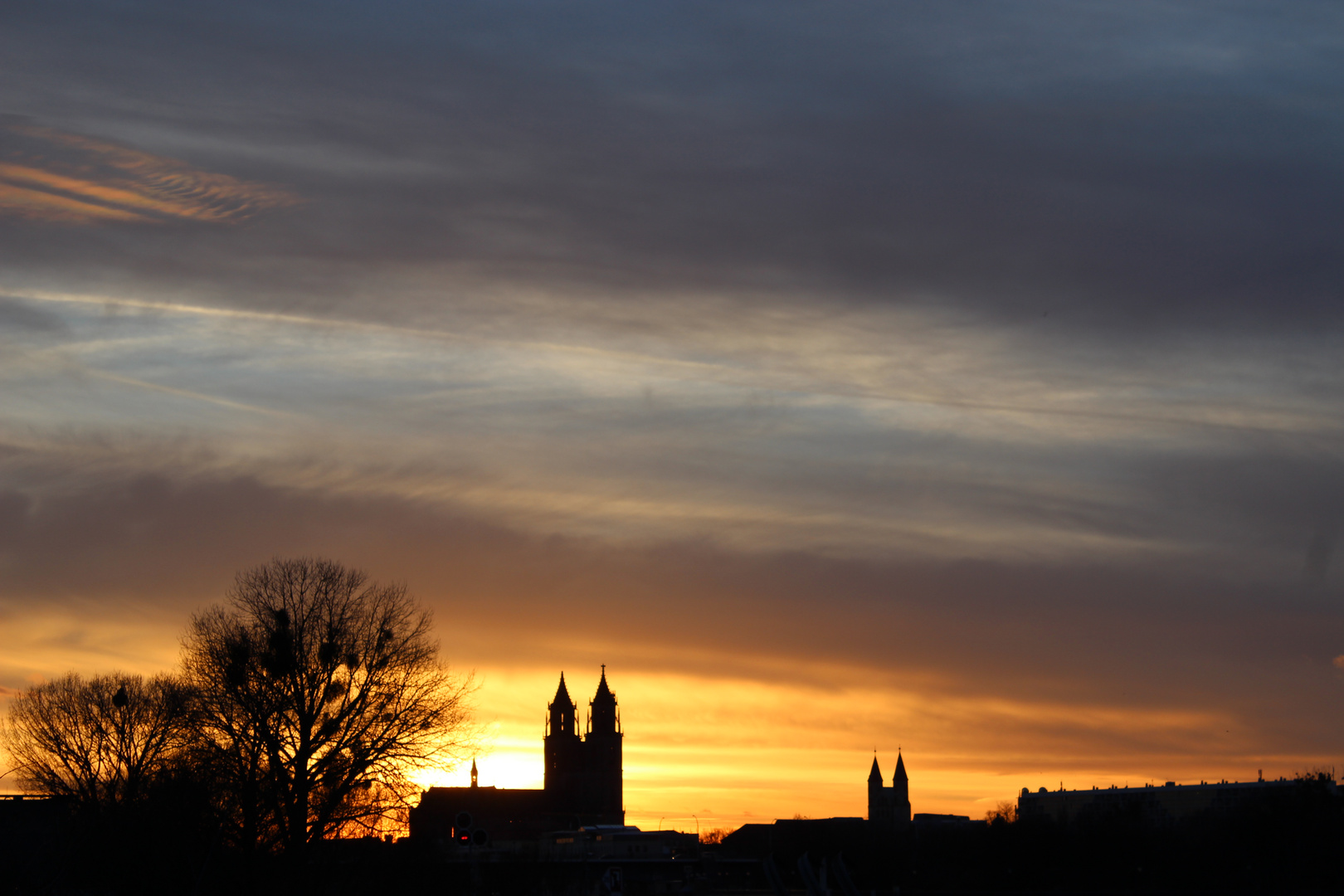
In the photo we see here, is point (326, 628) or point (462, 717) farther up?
point (326, 628)

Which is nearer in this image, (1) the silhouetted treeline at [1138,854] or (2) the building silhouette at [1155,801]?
(1) the silhouetted treeline at [1138,854]

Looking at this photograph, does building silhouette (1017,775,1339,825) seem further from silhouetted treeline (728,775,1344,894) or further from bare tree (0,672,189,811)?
bare tree (0,672,189,811)

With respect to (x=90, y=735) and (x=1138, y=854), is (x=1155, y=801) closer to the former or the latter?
(x=1138, y=854)

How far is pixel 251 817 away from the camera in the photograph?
49000 mm

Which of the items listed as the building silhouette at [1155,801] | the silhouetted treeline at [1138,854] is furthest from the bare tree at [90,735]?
the building silhouette at [1155,801]

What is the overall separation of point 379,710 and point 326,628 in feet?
13.1

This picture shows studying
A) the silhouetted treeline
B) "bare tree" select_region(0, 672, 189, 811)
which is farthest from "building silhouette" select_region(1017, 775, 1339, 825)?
"bare tree" select_region(0, 672, 189, 811)

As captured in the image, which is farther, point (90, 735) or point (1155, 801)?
point (1155, 801)

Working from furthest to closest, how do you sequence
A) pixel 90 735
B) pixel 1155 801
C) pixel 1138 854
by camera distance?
pixel 1155 801, pixel 1138 854, pixel 90 735

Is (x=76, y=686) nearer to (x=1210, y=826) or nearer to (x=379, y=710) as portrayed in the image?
(x=379, y=710)

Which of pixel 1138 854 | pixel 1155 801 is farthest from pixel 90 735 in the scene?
pixel 1155 801

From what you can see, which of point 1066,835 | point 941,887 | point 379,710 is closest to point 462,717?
point 379,710

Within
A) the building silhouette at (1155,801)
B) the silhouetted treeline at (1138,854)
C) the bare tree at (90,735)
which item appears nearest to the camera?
the bare tree at (90,735)

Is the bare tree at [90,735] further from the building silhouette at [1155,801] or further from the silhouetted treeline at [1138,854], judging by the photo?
the building silhouette at [1155,801]
